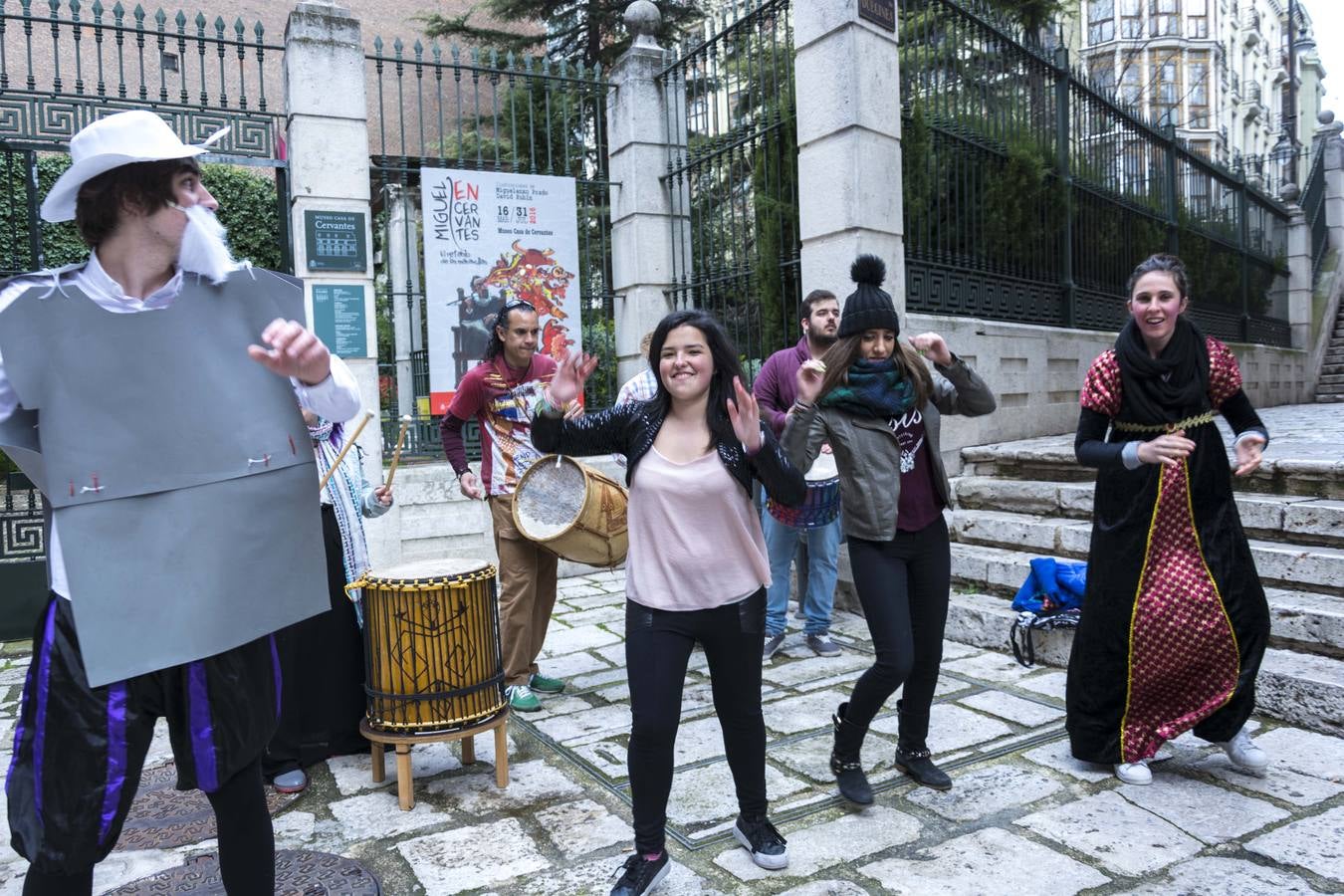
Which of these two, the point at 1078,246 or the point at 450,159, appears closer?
→ the point at 450,159

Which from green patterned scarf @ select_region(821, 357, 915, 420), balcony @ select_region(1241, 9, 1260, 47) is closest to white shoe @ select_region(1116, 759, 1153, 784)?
green patterned scarf @ select_region(821, 357, 915, 420)

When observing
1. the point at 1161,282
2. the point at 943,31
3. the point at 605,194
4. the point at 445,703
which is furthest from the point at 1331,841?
the point at 605,194

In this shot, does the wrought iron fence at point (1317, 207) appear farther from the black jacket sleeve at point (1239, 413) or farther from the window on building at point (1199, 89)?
the window on building at point (1199, 89)

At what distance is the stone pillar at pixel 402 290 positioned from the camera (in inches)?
314

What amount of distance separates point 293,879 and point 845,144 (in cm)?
550

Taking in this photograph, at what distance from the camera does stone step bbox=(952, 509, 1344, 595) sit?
485 centimetres

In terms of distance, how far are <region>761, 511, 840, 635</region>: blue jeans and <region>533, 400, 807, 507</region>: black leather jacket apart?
8.80ft

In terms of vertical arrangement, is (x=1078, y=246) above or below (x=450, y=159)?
below

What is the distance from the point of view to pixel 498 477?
4.82 m

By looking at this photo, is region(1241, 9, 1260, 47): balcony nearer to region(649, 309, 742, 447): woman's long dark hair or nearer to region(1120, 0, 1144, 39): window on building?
region(1120, 0, 1144, 39): window on building

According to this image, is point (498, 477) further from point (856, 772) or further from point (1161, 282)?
point (1161, 282)

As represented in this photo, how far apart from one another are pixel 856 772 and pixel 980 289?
519 cm

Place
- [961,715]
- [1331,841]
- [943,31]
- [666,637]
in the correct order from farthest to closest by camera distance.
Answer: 1. [943,31]
2. [961,715]
3. [1331,841]
4. [666,637]

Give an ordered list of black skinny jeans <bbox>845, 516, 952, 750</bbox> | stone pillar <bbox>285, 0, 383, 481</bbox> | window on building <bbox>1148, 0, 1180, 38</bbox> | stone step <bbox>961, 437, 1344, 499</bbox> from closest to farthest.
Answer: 1. black skinny jeans <bbox>845, 516, 952, 750</bbox>
2. stone step <bbox>961, 437, 1344, 499</bbox>
3. stone pillar <bbox>285, 0, 383, 481</bbox>
4. window on building <bbox>1148, 0, 1180, 38</bbox>
